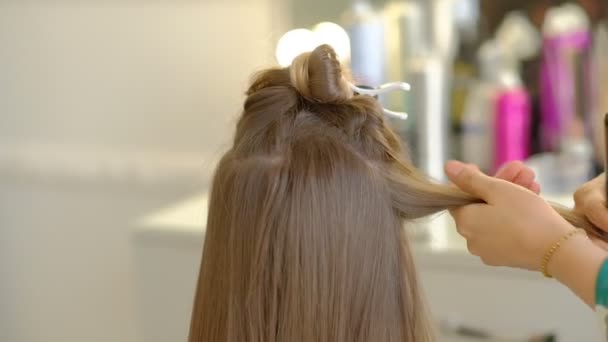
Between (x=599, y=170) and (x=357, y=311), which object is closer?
(x=357, y=311)

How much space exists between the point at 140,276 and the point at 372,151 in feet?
2.17

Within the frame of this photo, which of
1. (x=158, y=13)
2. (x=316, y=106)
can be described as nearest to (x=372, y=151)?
(x=316, y=106)

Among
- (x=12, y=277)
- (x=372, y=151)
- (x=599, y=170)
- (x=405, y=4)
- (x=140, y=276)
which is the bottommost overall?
(x=12, y=277)

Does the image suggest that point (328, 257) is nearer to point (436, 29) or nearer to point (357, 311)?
point (357, 311)

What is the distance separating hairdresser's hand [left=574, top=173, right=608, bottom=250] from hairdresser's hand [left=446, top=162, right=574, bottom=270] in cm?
5

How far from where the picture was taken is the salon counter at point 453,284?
97cm

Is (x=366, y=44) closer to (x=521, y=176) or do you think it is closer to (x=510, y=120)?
(x=510, y=120)

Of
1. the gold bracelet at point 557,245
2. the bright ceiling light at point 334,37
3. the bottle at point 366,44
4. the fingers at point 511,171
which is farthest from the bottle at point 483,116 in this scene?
the gold bracelet at point 557,245

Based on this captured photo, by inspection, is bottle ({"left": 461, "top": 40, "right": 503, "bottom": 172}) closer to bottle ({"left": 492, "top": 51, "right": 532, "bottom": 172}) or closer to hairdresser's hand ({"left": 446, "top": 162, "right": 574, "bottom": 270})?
bottle ({"left": 492, "top": 51, "right": 532, "bottom": 172})

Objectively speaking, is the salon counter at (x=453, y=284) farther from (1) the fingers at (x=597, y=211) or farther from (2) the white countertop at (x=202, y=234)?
(1) the fingers at (x=597, y=211)

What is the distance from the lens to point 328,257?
2.02 ft

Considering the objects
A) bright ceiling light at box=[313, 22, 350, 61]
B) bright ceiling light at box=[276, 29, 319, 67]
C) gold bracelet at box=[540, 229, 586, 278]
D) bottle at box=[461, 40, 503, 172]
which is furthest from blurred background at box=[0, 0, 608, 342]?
gold bracelet at box=[540, 229, 586, 278]

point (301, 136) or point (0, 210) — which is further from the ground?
point (301, 136)

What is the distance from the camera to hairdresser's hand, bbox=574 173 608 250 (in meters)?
0.61
